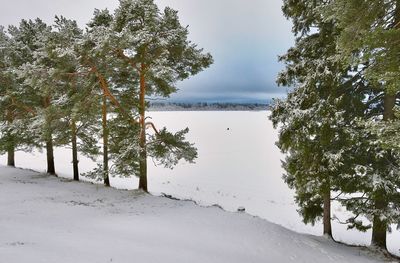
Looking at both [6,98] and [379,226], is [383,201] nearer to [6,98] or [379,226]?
[379,226]

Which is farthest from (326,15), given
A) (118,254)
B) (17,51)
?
(17,51)

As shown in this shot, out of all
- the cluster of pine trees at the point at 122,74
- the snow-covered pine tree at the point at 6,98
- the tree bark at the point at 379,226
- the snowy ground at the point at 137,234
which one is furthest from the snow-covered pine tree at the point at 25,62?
the tree bark at the point at 379,226

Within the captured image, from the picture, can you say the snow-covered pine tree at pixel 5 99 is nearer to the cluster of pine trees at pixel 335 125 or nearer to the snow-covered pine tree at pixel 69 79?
the snow-covered pine tree at pixel 69 79

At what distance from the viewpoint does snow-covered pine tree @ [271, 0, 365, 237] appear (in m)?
10.4

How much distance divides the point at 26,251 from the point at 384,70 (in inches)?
326

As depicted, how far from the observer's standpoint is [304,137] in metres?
10.8

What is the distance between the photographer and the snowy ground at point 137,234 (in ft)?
24.1

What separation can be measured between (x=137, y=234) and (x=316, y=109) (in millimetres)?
7014

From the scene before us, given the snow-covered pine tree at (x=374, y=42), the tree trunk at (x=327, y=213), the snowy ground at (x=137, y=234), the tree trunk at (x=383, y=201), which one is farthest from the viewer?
the tree trunk at (x=327, y=213)

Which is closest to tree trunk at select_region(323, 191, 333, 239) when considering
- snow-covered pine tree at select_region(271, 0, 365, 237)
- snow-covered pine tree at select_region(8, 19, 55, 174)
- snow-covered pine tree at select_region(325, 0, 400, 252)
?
snow-covered pine tree at select_region(271, 0, 365, 237)

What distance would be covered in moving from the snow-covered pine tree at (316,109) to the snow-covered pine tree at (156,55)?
4.95 meters

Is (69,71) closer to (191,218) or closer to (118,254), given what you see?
(191,218)

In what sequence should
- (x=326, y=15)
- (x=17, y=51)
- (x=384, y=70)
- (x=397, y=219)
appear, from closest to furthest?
(x=384, y=70)
(x=326, y=15)
(x=397, y=219)
(x=17, y=51)

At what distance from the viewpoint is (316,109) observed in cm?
1049
